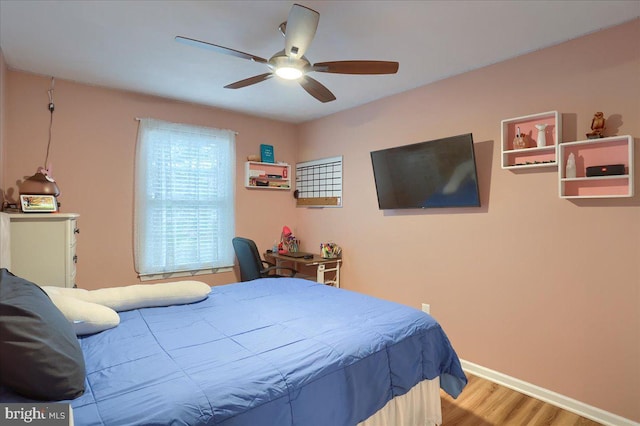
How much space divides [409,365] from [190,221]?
2.89 meters

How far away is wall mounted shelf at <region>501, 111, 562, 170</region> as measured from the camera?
7.55 ft

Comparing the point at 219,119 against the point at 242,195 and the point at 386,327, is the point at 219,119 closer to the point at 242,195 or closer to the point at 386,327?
the point at 242,195

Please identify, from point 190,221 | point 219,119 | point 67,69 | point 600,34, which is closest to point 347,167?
point 219,119

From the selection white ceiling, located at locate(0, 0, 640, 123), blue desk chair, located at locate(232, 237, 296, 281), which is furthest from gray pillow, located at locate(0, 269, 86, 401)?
blue desk chair, located at locate(232, 237, 296, 281)

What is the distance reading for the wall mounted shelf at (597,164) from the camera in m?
2.02

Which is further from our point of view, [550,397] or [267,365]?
[550,397]

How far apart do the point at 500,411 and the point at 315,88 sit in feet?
8.40

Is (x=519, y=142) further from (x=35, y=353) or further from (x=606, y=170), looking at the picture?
(x=35, y=353)

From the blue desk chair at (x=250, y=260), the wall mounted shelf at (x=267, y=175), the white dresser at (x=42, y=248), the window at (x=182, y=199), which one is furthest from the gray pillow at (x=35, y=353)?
the wall mounted shelf at (x=267, y=175)

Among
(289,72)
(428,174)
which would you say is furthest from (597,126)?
(289,72)

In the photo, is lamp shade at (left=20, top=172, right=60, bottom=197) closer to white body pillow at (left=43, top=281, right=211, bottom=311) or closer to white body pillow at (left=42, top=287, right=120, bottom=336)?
white body pillow at (left=43, top=281, right=211, bottom=311)

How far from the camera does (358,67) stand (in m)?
2.06

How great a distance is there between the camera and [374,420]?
1.59 metres

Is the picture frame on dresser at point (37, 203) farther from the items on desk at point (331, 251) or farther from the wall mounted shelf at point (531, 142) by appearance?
the wall mounted shelf at point (531, 142)
